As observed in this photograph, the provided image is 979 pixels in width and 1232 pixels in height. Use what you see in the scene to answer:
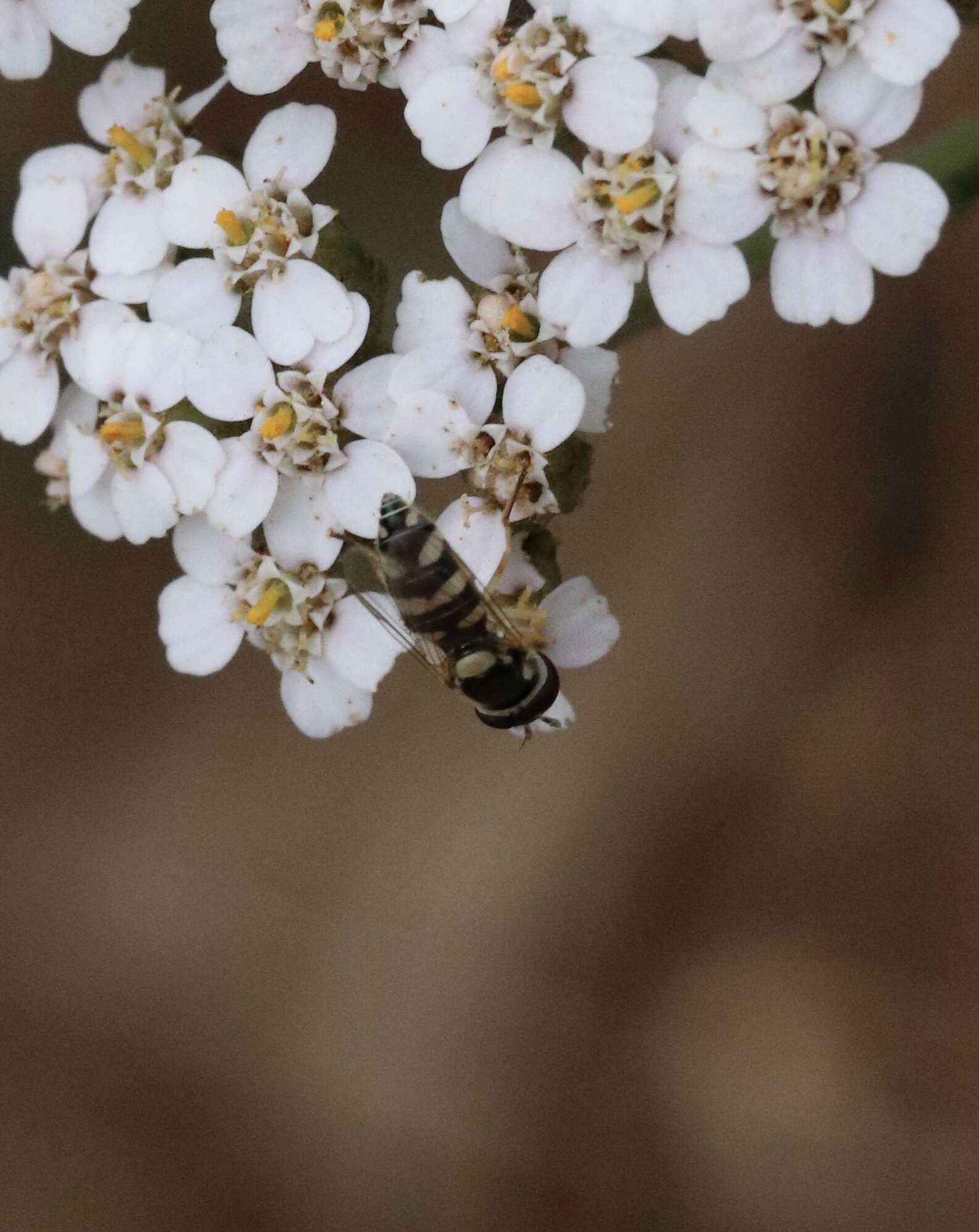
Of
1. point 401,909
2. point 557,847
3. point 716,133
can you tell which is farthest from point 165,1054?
point 716,133

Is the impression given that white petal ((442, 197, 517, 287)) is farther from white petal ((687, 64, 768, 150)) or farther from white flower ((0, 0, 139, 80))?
white flower ((0, 0, 139, 80))

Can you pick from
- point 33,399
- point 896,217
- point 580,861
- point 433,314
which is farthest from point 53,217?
point 580,861

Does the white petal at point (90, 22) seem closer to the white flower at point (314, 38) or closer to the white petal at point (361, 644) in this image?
the white flower at point (314, 38)

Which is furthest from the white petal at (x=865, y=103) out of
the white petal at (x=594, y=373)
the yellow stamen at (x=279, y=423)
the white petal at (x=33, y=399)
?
the white petal at (x=33, y=399)

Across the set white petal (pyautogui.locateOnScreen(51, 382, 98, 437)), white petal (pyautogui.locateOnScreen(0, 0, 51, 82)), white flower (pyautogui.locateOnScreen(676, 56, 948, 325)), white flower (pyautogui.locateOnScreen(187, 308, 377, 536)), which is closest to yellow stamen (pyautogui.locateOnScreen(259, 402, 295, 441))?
white flower (pyautogui.locateOnScreen(187, 308, 377, 536))

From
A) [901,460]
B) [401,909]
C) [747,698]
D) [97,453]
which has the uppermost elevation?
[901,460]

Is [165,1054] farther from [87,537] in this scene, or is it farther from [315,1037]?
[87,537]
